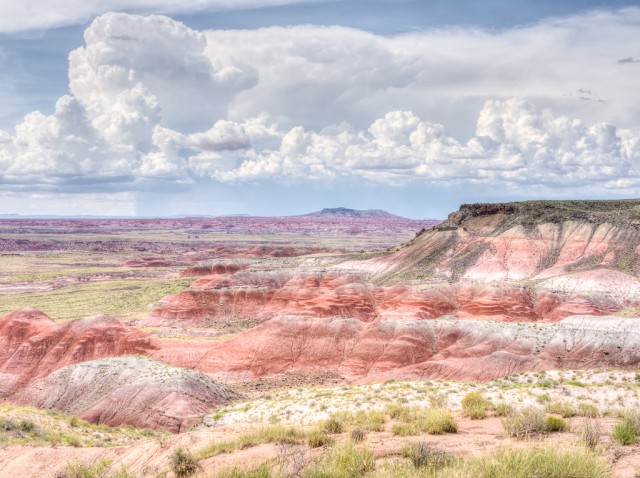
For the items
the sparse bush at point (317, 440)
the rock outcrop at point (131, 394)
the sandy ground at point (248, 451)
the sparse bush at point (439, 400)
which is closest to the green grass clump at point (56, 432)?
the rock outcrop at point (131, 394)

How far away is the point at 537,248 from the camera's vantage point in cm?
7606

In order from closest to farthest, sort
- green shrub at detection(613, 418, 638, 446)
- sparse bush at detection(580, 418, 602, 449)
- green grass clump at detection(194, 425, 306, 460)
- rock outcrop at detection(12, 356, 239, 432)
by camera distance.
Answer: sparse bush at detection(580, 418, 602, 449), green shrub at detection(613, 418, 638, 446), green grass clump at detection(194, 425, 306, 460), rock outcrop at detection(12, 356, 239, 432)

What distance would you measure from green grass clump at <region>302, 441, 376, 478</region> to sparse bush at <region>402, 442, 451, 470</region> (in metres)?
0.70

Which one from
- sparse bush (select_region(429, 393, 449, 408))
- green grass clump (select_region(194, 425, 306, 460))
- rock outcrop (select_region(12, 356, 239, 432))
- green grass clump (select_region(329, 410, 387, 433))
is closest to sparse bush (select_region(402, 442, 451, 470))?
green grass clump (select_region(194, 425, 306, 460))

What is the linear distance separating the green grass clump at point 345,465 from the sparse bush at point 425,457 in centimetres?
70

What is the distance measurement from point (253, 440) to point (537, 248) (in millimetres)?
71515

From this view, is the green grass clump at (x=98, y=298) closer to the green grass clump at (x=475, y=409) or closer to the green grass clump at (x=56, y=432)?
the green grass clump at (x=56, y=432)

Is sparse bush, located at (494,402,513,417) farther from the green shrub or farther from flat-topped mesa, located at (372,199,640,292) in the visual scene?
flat-topped mesa, located at (372,199,640,292)

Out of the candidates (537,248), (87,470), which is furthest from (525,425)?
(537,248)

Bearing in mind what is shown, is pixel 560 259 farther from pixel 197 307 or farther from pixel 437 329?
pixel 197 307

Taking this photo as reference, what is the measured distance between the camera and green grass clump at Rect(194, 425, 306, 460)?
12148 millimetres

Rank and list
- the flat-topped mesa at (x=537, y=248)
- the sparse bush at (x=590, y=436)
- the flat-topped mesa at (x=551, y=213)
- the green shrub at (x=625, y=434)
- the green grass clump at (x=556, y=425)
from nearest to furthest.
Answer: the sparse bush at (x=590, y=436) < the green shrub at (x=625, y=434) < the green grass clump at (x=556, y=425) < the flat-topped mesa at (x=537, y=248) < the flat-topped mesa at (x=551, y=213)

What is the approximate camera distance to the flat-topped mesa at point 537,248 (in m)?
65.4

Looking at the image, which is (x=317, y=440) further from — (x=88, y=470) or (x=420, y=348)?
(x=420, y=348)
